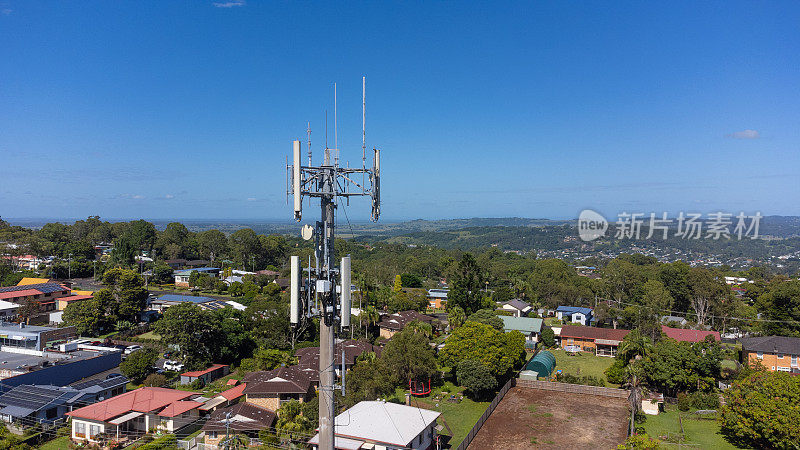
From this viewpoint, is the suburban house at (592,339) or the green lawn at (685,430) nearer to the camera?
the green lawn at (685,430)

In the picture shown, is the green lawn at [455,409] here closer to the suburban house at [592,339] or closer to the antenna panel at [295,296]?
the suburban house at [592,339]

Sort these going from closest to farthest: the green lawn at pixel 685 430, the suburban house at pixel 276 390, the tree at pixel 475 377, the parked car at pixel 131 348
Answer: the green lawn at pixel 685 430, the suburban house at pixel 276 390, the tree at pixel 475 377, the parked car at pixel 131 348

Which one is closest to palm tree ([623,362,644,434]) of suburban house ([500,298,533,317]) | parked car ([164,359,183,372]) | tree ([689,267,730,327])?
suburban house ([500,298,533,317])

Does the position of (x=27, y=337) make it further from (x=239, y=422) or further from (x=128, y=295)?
(x=239, y=422)

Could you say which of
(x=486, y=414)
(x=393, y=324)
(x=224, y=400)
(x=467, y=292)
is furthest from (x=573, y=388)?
(x=224, y=400)

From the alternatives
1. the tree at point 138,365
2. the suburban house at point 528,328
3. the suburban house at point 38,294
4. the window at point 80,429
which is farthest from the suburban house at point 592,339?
the suburban house at point 38,294

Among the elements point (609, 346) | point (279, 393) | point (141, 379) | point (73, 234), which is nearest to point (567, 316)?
point (609, 346)
